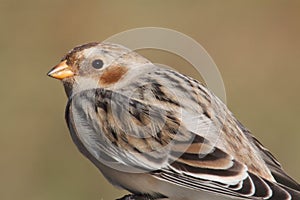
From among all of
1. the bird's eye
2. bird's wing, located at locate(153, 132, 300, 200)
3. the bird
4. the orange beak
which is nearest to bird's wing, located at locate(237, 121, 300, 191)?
the bird

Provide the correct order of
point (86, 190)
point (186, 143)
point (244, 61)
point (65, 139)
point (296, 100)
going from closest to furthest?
1. point (186, 143)
2. point (86, 190)
3. point (65, 139)
4. point (296, 100)
5. point (244, 61)

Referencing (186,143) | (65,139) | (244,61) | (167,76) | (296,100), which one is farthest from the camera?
(244,61)

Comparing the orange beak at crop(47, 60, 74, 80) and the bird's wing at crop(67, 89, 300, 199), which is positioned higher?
the orange beak at crop(47, 60, 74, 80)

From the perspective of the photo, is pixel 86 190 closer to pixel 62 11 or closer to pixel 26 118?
pixel 26 118

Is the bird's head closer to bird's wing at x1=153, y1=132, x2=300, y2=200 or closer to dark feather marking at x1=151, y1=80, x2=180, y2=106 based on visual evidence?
dark feather marking at x1=151, y1=80, x2=180, y2=106

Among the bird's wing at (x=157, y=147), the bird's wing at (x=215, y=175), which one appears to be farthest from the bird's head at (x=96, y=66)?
the bird's wing at (x=215, y=175)

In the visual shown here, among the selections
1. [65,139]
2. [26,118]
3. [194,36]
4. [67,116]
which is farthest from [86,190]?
[194,36]

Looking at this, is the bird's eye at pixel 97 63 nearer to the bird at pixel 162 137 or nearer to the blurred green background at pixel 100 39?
the bird at pixel 162 137

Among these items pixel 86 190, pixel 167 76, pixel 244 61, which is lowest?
pixel 86 190
